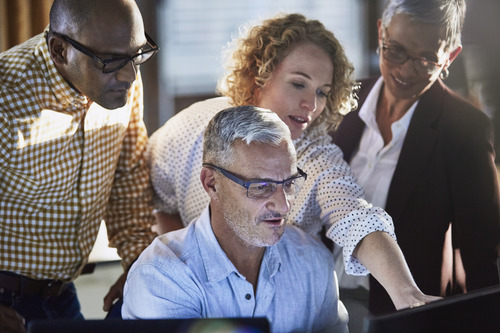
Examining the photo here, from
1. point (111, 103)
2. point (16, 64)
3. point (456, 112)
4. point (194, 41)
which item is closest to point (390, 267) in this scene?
point (456, 112)

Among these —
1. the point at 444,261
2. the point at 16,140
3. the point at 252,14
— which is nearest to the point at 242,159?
the point at 16,140

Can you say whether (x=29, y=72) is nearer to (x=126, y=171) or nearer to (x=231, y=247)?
(x=126, y=171)

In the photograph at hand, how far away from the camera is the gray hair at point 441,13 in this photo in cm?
191

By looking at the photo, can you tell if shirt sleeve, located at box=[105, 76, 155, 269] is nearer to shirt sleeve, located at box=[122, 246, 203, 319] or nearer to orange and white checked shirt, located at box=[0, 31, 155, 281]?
orange and white checked shirt, located at box=[0, 31, 155, 281]

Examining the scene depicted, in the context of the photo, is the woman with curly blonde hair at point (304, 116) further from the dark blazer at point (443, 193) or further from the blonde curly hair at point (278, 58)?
the dark blazer at point (443, 193)

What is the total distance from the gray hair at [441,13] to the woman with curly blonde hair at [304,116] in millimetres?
220

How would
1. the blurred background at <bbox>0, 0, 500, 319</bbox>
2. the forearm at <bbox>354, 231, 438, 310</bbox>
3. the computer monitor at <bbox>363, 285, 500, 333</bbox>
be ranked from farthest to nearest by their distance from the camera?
the blurred background at <bbox>0, 0, 500, 319</bbox> < the forearm at <bbox>354, 231, 438, 310</bbox> < the computer monitor at <bbox>363, 285, 500, 333</bbox>

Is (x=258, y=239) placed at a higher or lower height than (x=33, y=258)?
higher

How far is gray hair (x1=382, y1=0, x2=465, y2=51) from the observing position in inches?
75.0

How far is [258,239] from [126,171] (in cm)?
69

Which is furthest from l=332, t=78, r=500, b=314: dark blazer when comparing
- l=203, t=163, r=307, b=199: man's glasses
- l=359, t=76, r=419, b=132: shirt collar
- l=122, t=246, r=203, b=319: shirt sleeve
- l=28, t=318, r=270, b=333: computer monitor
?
l=28, t=318, r=270, b=333: computer monitor

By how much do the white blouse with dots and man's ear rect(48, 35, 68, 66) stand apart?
1.52 ft

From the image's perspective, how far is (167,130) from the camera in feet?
7.04

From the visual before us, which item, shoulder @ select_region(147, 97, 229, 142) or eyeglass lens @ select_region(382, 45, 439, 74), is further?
shoulder @ select_region(147, 97, 229, 142)
